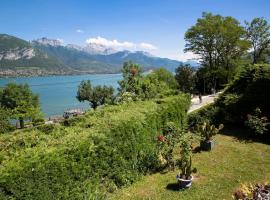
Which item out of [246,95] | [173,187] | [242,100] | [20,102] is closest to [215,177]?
[173,187]

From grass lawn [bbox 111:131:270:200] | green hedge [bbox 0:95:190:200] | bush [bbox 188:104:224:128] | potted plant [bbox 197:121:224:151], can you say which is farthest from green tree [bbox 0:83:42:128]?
grass lawn [bbox 111:131:270:200]

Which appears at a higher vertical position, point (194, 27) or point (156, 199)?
point (194, 27)

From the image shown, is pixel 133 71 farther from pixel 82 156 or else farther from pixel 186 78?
pixel 82 156

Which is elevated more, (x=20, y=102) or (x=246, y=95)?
(x=246, y=95)

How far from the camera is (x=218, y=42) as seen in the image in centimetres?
5125

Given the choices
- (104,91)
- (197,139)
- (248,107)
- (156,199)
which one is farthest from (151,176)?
(104,91)

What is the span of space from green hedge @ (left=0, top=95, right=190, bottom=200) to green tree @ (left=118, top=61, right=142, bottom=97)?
1480 centimetres

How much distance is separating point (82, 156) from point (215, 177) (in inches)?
249

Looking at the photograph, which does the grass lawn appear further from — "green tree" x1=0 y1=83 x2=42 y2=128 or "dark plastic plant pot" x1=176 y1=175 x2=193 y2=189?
"green tree" x1=0 y1=83 x2=42 y2=128

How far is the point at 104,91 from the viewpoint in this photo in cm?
7594

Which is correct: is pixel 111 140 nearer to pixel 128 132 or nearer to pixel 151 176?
pixel 128 132

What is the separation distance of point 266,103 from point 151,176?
37.3 ft

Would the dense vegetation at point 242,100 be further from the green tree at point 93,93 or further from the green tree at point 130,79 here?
the green tree at point 93,93

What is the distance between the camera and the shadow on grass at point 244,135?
18.3 metres
